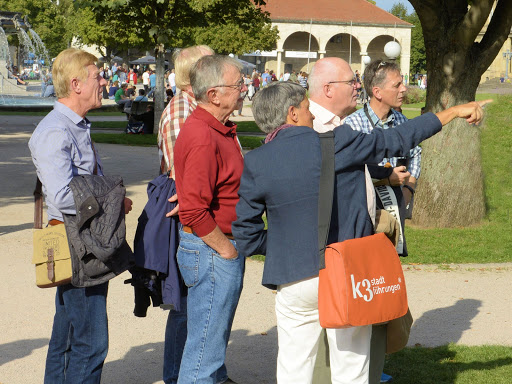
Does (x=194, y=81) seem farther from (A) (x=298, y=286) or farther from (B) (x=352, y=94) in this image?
(A) (x=298, y=286)

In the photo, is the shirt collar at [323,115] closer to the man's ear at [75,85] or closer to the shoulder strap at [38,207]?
the man's ear at [75,85]

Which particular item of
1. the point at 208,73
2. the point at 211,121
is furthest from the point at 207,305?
the point at 208,73

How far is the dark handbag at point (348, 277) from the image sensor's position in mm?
3203

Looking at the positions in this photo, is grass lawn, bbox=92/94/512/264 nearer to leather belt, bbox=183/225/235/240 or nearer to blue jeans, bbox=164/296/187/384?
blue jeans, bbox=164/296/187/384

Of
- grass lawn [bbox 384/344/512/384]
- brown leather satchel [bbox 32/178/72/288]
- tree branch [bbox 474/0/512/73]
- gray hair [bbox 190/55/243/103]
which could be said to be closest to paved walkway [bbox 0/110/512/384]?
grass lawn [bbox 384/344/512/384]

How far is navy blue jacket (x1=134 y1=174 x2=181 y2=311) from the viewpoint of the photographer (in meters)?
4.09

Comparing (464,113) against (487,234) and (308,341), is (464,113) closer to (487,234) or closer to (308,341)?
(308,341)

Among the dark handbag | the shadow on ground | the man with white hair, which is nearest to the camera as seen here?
the dark handbag

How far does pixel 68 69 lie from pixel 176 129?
2.44ft

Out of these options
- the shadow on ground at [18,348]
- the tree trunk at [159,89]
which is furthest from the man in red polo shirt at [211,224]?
the tree trunk at [159,89]

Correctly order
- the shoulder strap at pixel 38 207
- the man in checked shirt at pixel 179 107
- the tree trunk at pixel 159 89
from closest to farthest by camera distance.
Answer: the shoulder strap at pixel 38 207, the man in checked shirt at pixel 179 107, the tree trunk at pixel 159 89

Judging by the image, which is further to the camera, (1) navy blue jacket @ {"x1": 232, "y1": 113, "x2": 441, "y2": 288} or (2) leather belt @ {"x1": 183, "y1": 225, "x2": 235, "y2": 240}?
(2) leather belt @ {"x1": 183, "y1": 225, "x2": 235, "y2": 240}

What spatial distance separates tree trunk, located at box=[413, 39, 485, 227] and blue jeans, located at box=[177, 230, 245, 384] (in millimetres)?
6473

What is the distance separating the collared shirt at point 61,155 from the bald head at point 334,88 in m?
1.17
